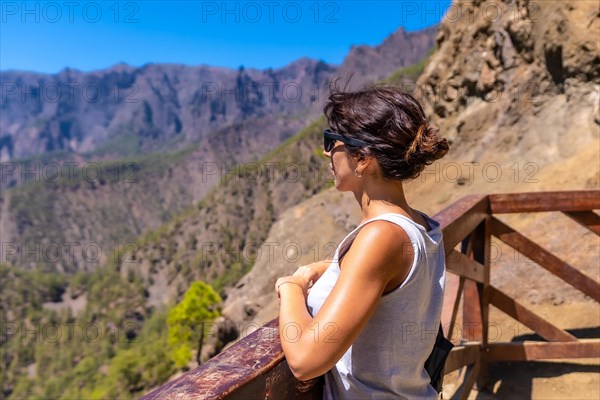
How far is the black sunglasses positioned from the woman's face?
2 centimetres

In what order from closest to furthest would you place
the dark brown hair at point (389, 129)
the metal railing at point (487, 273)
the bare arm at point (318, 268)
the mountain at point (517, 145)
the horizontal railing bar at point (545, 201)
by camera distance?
the dark brown hair at point (389, 129)
the bare arm at point (318, 268)
the metal railing at point (487, 273)
the horizontal railing bar at point (545, 201)
the mountain at point (517, 145)

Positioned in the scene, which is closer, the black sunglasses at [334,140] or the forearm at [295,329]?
the forearm at [295,329]

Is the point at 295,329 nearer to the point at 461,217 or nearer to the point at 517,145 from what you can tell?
the point at 461,217

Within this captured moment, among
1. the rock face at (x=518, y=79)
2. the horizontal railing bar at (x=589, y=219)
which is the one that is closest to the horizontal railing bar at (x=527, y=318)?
the horizontal railing bar at (x=589, y=219)

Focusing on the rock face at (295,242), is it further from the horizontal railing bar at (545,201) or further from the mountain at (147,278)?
the mountain at (147,278)

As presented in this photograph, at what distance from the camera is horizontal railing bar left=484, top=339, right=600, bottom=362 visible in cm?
382

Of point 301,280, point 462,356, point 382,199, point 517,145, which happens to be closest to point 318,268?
point 301,280

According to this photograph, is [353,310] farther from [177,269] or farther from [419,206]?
[177,269]

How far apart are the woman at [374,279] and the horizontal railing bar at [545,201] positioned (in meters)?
2.11

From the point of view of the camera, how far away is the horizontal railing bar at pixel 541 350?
3.82 metres

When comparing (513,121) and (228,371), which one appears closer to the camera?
(228,371)

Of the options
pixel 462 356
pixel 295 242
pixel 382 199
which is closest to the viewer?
pixel 382 199

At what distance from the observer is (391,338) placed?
1563 millimetres

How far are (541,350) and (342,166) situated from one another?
308 centimetres
